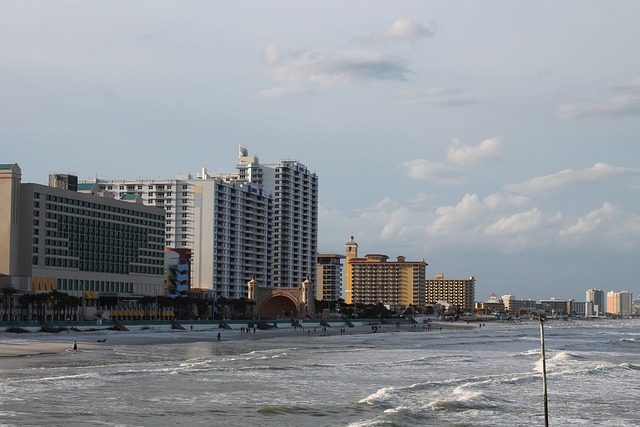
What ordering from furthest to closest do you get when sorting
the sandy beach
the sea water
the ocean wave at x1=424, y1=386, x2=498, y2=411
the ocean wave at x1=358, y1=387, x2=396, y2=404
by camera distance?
the sandy beach
the ocean wave at x1=358, y1=387, x2=396, y2=404
the ocean wave at x1=424, y1=386, x2=498, y2=411
the sea water

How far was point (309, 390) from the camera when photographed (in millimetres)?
58625

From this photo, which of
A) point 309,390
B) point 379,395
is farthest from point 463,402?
point 309,390

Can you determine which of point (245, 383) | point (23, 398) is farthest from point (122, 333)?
point (23, 398)

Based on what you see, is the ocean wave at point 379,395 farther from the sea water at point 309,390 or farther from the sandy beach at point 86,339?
the sandy beach at point 86,339

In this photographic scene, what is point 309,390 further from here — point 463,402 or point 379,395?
point 463,402

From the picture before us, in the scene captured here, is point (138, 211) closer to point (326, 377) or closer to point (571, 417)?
point (326, 377)

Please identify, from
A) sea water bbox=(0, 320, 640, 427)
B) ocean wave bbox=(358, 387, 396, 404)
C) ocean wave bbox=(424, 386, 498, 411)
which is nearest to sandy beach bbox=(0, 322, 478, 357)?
sea water bbox=(0, 320, 640, 427)

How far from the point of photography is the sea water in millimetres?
46312


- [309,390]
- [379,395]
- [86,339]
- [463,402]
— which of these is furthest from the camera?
[86,339]

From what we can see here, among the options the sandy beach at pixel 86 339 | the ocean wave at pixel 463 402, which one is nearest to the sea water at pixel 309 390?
the ocean wave at pixel 463 402

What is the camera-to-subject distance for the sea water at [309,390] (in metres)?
46.3

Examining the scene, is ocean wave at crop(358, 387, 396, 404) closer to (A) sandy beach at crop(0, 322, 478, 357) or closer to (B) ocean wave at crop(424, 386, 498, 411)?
(B) ocean wave at crop(424, 386, 498, 411)

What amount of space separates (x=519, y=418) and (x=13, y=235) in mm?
129233

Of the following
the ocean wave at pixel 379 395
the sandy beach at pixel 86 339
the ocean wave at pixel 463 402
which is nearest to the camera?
the ocean wave at pixel 463 402
